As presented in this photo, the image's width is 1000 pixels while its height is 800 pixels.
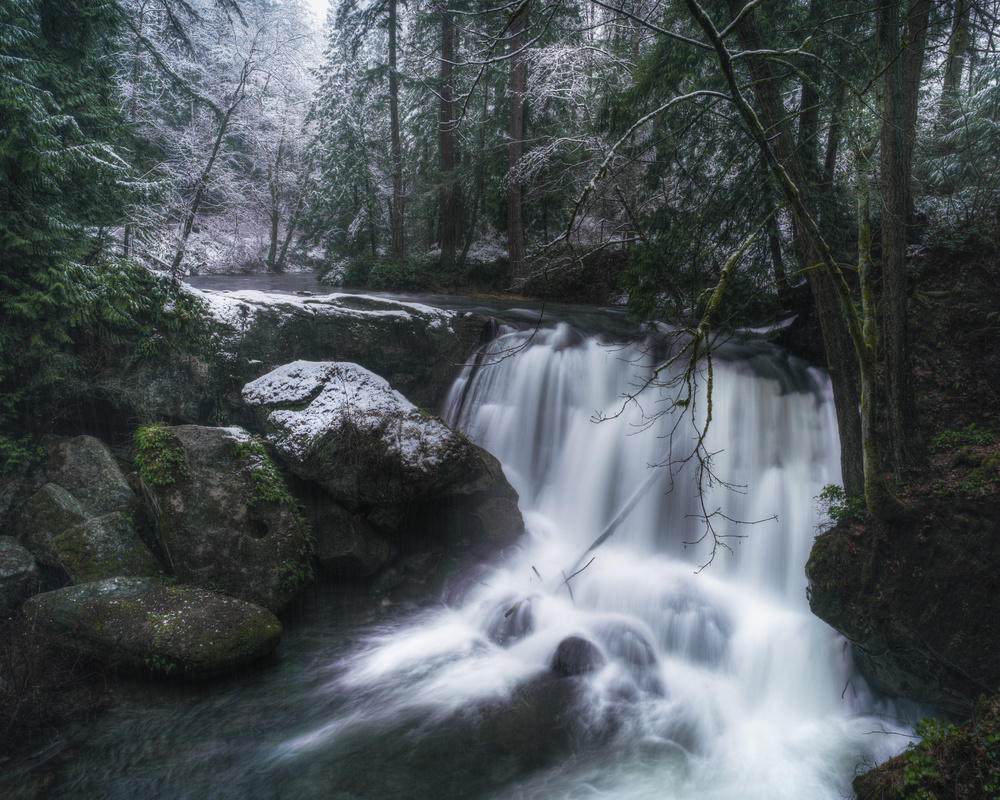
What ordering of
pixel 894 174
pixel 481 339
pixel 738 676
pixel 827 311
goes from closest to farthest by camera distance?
pixel 894 174 < pixel 827 311 < pixel 738 676 < pixel 481 339

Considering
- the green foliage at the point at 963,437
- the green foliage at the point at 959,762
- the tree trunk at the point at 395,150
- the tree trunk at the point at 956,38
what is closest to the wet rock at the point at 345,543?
the green foliage at the point at 959,762

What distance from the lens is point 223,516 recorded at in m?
5.59

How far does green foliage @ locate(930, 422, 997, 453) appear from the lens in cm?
463

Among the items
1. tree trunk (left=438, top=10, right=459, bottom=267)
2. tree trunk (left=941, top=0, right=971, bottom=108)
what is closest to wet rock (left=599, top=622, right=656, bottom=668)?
tree trunk (left=941, top=0, right=971, bottom=108)

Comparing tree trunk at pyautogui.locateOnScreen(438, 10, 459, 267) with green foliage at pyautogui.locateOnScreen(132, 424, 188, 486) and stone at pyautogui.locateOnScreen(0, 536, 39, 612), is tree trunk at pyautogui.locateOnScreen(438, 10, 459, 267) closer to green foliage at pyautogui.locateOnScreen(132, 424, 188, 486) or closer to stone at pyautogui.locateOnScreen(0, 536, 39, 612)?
green foliage at pyautogui.locateOnScreen(132, 424, 188, 486)

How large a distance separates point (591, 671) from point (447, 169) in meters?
14.8

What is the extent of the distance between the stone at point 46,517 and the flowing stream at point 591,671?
2174 millimetres

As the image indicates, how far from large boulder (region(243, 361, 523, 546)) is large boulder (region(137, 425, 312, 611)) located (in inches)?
22.1

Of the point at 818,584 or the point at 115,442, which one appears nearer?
the point at 818,584

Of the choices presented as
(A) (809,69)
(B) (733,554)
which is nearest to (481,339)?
(B) (733,554)

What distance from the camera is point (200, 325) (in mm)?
7406

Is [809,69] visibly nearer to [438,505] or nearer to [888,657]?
[888,657]

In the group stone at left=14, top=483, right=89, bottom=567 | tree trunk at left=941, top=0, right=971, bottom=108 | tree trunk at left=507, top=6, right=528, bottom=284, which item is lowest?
stone at left=14, top=483, right=89, bottom=567

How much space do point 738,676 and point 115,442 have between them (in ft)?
Result: 26.6
